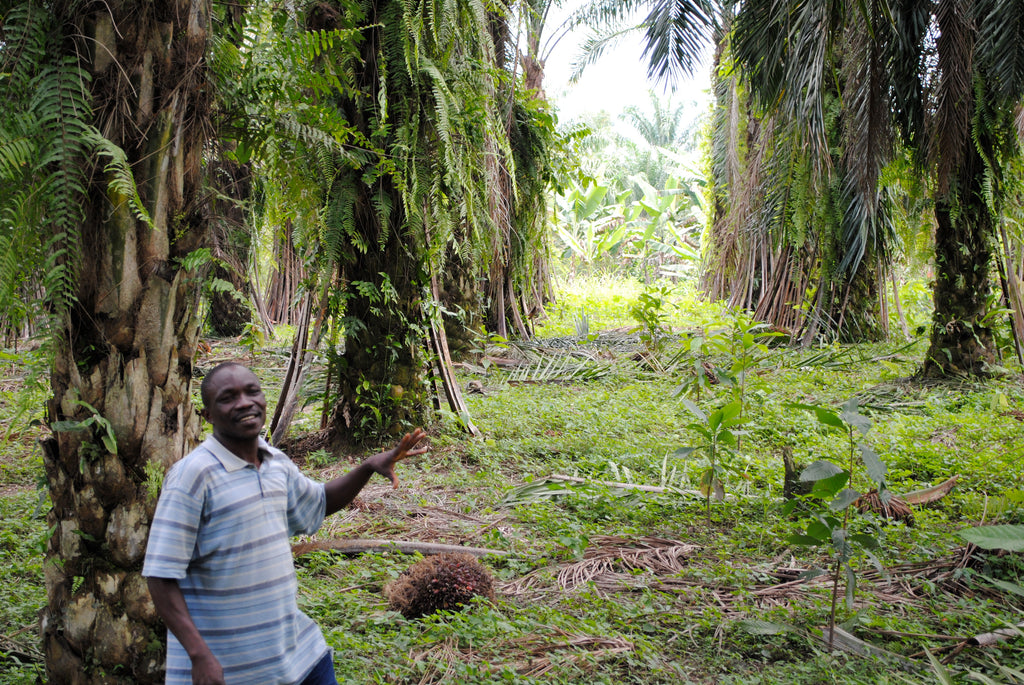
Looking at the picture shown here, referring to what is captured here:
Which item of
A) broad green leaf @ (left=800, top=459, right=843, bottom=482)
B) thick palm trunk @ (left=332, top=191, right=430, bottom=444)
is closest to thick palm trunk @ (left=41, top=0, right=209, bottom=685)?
broad green leaf @ (left=800, top=459, right=843, bottom=482)

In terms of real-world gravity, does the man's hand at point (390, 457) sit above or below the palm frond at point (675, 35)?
below

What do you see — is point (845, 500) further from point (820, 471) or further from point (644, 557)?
point (644, 557)

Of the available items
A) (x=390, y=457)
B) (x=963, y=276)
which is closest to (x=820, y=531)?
(x=390, y=457)

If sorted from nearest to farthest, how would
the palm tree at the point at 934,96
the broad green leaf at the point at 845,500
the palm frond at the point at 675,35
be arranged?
1. the broad green leaf at the point at 845,500
2. the palm tree at the point at 934,96
3. the palm frond at the point at 675,35

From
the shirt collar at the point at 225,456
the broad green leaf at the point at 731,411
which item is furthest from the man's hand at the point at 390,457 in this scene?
the broad green leaf at the point at 731,411

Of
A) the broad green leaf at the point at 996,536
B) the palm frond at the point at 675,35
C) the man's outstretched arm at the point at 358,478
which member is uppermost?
the palm frond at the point at 675,35

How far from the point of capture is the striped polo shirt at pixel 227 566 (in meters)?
1.74

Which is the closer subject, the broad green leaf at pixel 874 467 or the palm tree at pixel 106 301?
the palm tree at pixel 106 301

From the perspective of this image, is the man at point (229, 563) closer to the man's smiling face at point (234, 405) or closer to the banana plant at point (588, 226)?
the man's smiling face at point (234, 405)

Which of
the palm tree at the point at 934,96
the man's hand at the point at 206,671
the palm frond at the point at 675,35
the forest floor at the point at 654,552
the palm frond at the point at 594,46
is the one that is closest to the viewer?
the man's hand at the point at 206,671

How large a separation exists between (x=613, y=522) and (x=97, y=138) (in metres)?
2.97

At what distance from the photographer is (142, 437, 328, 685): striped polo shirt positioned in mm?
1736

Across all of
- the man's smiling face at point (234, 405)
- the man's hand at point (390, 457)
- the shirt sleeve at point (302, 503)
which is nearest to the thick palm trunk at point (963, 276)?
the man's hand at point (390, 457)

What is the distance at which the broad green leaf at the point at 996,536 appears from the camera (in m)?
2.27
